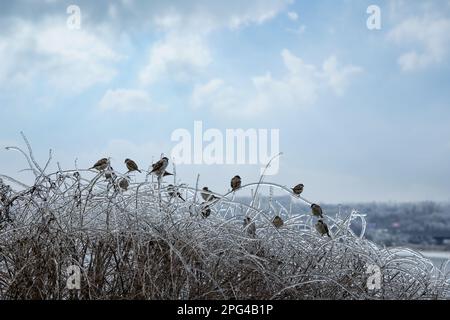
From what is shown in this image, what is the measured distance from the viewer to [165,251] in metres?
2.59

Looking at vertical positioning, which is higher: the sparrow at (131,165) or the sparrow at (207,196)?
the sparrow at (131,165)

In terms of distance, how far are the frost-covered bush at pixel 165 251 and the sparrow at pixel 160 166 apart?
0.08 meters

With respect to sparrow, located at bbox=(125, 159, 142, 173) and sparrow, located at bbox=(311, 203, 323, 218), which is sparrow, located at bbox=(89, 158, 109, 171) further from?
sparrow, located at bbox=(311, 203, 323, 218)

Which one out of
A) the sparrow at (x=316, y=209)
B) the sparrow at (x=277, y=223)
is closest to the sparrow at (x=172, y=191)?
the sparrow at (x=277, y=223)

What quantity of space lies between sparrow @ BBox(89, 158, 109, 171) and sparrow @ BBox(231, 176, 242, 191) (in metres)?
0.50

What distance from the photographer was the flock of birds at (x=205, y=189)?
271cm

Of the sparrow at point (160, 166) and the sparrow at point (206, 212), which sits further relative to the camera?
the sparrow at point (206, 212)

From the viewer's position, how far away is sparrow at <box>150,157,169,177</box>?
2.68 m

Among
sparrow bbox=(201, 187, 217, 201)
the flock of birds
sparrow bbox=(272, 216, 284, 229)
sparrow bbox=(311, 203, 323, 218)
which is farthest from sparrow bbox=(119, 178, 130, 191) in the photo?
sparrow bbox=(311, 203, 323, 218)

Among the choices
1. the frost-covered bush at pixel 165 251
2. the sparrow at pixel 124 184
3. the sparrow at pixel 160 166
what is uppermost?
the sparrow at pixel 160 166

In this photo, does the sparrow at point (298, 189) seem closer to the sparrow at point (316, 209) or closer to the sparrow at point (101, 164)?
the sparrow at point (316, 209)
